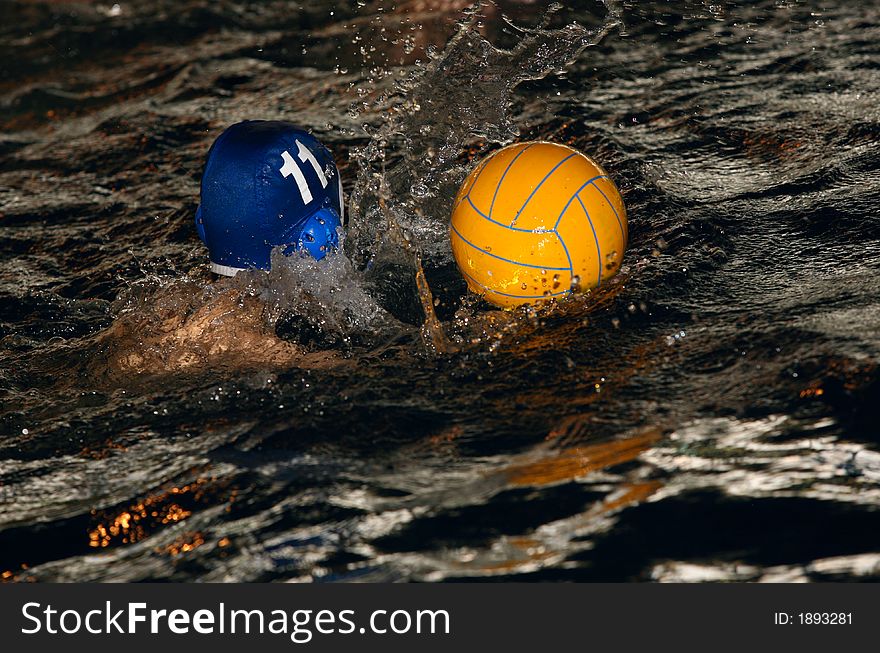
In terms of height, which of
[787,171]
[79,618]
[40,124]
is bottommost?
[79,618]

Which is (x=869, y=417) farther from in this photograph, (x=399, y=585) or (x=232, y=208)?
(x=232, y=208)

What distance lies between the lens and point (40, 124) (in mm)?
8766

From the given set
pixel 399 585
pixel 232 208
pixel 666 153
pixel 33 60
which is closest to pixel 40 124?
pixel 33 60

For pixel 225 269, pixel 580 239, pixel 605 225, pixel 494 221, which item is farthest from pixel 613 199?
pixel 225 269

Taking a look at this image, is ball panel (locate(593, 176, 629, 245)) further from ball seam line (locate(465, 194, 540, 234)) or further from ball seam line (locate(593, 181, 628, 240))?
ball seam line (locate(465, 194, 540, 234))

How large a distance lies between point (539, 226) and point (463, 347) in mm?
661

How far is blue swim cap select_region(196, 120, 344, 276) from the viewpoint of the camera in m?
5.20

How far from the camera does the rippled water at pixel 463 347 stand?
151 inches

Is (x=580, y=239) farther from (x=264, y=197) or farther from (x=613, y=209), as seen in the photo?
(x=264, y=197)

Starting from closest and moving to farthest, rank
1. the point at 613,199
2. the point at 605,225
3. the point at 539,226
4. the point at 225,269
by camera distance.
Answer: the point at 539,226 < the point at 605,225 < the point at 613,199 < the point at 225,269

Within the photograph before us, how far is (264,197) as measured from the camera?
17.1 ft

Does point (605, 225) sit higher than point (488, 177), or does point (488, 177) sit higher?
point (488, 177)

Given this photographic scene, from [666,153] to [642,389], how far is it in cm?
288

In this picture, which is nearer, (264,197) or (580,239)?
(580,239)
